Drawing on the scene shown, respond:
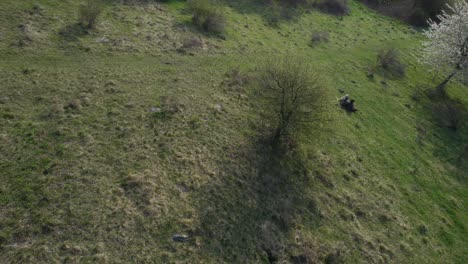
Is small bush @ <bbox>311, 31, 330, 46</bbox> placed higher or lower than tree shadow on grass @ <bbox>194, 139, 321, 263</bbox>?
higher

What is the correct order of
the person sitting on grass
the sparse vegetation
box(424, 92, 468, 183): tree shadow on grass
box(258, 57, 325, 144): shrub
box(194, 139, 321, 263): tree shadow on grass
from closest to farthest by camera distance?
box(194, 139, 321, 263): tree shadow on grass → box(258, 57, 325, 144): shrub → box(424, 92, 468, 183): tree shadow on grass → the person sitting on grass → the sparse vegetation

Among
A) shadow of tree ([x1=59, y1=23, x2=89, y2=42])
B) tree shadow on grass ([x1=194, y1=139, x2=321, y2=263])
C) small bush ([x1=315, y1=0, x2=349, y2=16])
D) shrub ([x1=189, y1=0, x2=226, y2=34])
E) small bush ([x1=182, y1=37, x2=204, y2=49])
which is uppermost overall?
small bush ([x1=315, y1=0, x2=349, y2=16])

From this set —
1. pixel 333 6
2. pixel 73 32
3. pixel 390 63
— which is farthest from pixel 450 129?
pixel 73 32

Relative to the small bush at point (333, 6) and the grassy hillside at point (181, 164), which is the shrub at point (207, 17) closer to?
the grassy hillside at point (181, 164)

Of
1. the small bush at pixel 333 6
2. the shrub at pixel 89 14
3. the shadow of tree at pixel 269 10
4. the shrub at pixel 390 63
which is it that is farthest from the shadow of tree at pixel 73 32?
the small bush at pixel 333 6

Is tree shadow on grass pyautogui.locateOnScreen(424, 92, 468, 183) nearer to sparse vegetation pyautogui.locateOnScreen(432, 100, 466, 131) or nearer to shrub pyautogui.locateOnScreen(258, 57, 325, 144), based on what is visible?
sparse vegetation pyautogui.locateOnScreen(432, 100, 466, 131)

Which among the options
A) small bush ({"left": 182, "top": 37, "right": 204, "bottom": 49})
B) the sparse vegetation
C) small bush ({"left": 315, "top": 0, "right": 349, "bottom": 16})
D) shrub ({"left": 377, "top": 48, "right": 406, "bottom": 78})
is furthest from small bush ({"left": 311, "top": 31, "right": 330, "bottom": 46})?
small bush ({"left": 182, "top": 37, "right": 204, "bottom": 49})

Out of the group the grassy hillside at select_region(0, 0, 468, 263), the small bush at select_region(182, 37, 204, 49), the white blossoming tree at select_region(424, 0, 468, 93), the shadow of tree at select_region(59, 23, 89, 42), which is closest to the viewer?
the grassy hillside at select_region(0, 0, 468, 263)
